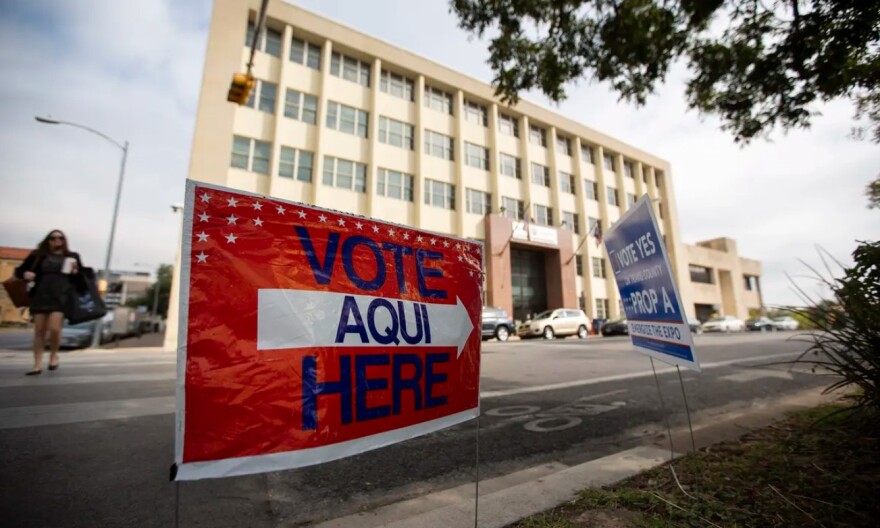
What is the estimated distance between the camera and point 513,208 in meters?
27.1

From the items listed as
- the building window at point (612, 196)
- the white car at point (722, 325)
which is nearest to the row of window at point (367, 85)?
the building window at point (612, 196)

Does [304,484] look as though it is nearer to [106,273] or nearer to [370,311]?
[370,311]

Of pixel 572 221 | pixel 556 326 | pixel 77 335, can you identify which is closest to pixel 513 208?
pixel 572 221

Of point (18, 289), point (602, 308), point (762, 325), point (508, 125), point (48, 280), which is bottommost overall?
point (762, 325)

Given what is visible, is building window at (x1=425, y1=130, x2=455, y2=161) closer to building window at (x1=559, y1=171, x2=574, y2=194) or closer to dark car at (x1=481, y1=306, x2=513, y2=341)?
building window at (x1=559, y1=171, x2=574, y2=194)

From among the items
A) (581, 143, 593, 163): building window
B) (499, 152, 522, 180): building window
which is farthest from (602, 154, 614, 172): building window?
(499, 152, 522, 180): building window

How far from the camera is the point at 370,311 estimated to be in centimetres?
209

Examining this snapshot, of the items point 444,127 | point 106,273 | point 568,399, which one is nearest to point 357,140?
point 444,127

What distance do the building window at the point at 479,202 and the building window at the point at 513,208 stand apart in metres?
1.17

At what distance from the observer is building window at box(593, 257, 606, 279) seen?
31.1 m

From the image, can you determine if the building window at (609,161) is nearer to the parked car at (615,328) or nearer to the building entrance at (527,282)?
the building entrance at (527,282)

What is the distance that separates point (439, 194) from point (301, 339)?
2249 centimetres

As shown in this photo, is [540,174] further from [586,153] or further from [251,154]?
[251,154]

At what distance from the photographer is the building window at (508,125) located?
91.6 feet
